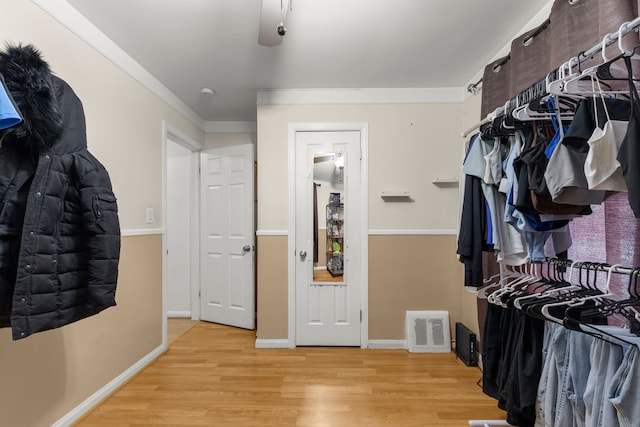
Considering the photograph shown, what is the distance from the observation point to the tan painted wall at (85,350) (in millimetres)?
1559

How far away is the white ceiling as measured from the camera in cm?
186

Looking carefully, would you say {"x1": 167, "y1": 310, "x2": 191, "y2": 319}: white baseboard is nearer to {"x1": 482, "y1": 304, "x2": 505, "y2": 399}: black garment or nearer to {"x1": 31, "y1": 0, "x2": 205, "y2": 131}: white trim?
{"x1": 31, "y1": 0, "x2": 205, "y2": 131}: white trim

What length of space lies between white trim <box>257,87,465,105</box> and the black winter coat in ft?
6.14

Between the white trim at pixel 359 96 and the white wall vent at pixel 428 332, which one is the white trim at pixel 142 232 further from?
the white wall vent at pixel 428 332

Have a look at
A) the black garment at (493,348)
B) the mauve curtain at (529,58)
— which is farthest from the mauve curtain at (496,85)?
the black garment at (493,348)

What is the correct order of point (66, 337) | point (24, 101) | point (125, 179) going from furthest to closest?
point (125, 179) → point (66, 337) → point (24, 101)

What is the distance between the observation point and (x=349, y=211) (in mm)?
3031

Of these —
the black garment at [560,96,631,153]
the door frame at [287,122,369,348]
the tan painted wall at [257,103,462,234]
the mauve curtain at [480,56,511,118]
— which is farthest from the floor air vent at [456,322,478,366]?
the black garment at [560,96,631,153]

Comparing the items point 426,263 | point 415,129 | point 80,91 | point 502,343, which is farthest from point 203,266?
point 502,343

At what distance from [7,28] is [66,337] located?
1682 mm

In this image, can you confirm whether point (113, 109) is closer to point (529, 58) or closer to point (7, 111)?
point (7, 111)

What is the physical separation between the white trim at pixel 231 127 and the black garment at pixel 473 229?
9.49 ft

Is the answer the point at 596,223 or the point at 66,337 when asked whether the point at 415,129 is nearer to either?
the point at 596,223

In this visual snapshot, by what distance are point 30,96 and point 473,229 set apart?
2038 millimetres
